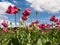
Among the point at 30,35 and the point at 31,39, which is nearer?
the point at 31,39

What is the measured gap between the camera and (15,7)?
13.1 feet

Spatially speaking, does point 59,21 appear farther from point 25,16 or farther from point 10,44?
point 10,44

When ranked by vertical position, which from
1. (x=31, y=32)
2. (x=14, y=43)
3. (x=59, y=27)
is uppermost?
(x=14, y=43)

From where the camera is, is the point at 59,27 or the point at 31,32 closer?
the point at 31,32

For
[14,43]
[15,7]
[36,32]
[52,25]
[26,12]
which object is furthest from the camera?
[52,25]

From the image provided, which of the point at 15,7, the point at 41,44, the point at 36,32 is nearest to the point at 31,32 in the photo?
the point at 36,32

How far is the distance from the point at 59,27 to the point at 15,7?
8.91ft

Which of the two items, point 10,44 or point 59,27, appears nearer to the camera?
point 10,44

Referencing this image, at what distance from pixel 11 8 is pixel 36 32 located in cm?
111

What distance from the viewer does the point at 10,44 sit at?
182 centimetres

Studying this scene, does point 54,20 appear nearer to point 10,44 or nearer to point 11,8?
point 11,8

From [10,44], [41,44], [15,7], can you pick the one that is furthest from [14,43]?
[15,7]

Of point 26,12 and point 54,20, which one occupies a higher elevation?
point 26,12

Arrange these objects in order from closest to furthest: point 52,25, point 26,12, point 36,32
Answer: point 36,32 → point 26,12 → point 52,25
